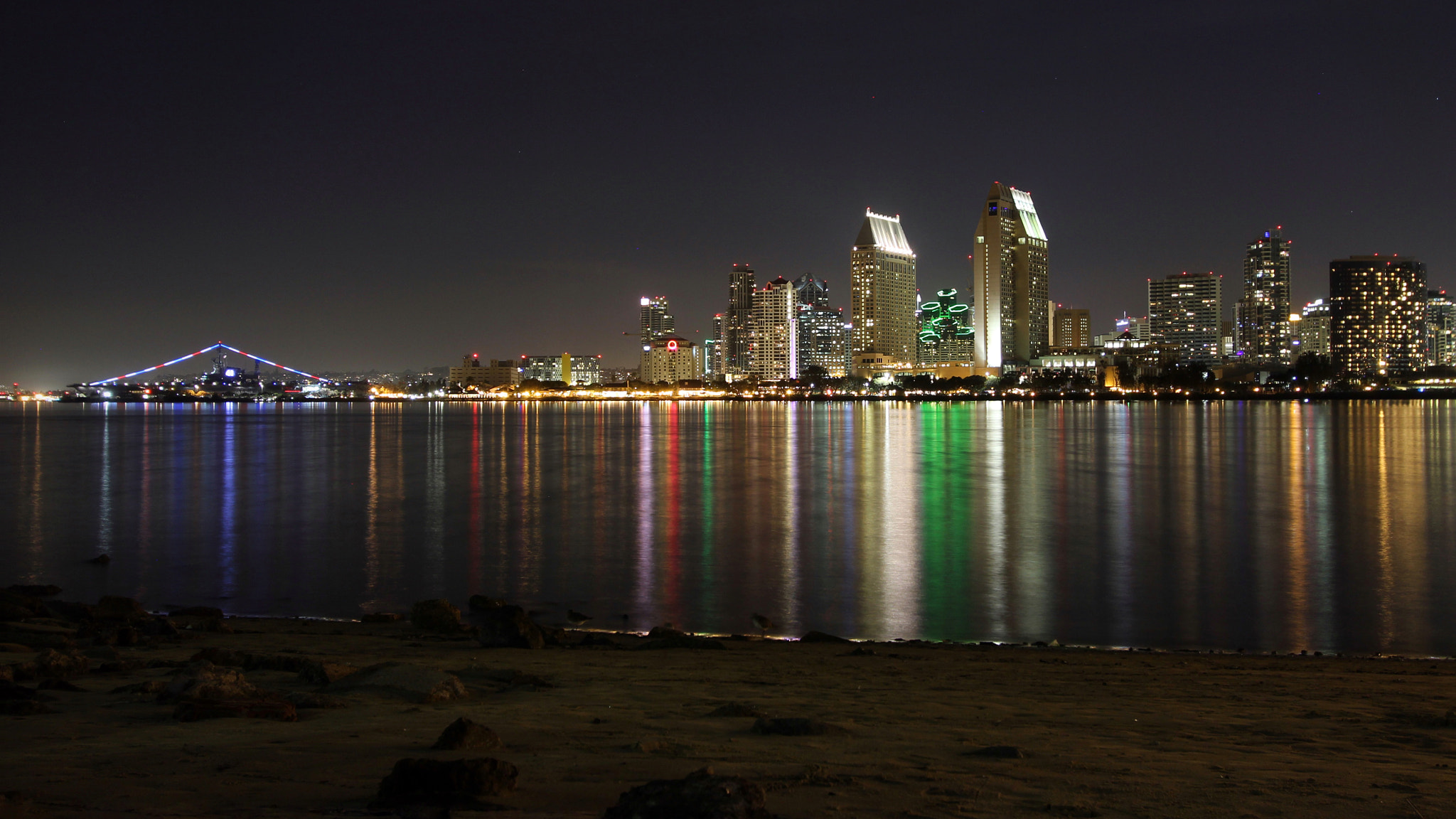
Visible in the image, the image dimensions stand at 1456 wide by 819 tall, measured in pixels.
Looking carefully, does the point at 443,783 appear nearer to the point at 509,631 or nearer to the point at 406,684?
the point at 406,684

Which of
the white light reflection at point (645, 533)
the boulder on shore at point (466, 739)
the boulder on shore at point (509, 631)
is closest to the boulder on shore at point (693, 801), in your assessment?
the boulder on shore at point (466, 739)

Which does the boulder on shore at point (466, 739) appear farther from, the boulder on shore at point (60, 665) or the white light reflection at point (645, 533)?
the white light reflection at point (645, 533)

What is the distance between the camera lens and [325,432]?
76875 mm

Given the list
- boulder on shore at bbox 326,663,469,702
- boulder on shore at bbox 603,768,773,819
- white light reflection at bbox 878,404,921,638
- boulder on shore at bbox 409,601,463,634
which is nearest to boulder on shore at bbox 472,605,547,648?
boulder on shore at bbox 409,601,463,634

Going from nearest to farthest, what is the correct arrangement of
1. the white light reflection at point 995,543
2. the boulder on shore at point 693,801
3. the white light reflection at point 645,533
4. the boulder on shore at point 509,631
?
the boulder on shore at point 693,801
the boulder on shore at point 509,631
the white light reflection at point 995,543
the white light reflection at point 645,533

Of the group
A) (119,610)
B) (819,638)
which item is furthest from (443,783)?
(119,610)

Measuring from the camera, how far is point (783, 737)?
597cm

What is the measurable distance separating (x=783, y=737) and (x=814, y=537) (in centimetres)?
1652

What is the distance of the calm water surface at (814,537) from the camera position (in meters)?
14.9

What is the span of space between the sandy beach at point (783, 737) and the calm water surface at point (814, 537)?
4.64 m

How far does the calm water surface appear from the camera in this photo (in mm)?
14867

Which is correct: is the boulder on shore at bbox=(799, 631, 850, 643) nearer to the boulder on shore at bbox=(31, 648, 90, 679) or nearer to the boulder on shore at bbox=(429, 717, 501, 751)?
the boulder on shore at bbox=(429, 717, 501, 751)

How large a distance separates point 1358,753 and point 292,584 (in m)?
16.1

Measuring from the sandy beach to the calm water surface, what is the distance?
15.2 feet
